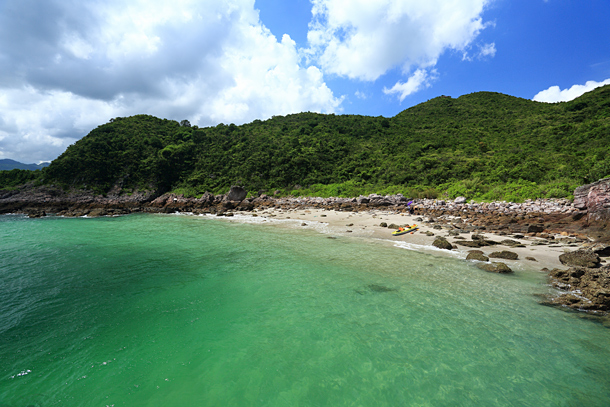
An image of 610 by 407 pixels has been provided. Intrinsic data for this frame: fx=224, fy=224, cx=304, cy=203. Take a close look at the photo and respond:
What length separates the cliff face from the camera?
1209 cm

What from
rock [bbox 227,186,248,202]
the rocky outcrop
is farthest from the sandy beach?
rock [bbox 227,186,248,202]

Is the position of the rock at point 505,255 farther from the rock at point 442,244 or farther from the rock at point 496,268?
the rock at point 442,244

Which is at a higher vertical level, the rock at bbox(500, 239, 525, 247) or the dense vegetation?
the dense vegetation

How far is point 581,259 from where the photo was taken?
8969 mm

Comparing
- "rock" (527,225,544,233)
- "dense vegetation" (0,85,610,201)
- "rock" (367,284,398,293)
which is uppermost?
"dense vegetation" (0,85,610,201)

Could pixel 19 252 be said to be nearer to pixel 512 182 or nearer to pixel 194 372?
pixel 194 372

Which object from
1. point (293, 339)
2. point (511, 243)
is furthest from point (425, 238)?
point (293, 339)

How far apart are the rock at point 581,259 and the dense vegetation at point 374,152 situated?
11.9 meters

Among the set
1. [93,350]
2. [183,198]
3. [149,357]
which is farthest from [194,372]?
[183,198]

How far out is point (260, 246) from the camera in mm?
13688

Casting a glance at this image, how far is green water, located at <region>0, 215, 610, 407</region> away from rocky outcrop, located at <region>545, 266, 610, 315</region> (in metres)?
0.57

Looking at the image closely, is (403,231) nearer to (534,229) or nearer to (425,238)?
(425,238)

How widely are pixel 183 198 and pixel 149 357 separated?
151 ft

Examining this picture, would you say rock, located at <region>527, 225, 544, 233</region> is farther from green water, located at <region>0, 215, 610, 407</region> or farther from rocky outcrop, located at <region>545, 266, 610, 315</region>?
green water, located at <region>0, 215, 610, 407</region>
